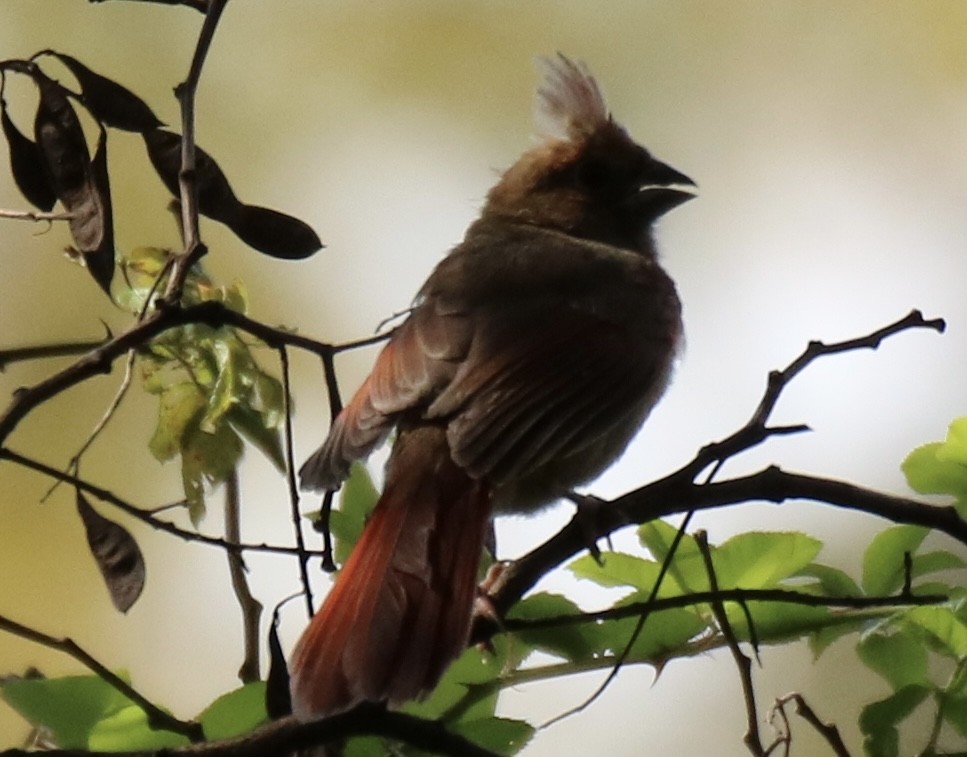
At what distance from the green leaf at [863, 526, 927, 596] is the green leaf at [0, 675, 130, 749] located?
0.69 meters

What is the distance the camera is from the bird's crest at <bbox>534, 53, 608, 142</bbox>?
2.35m

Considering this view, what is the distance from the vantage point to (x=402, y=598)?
1.31 m

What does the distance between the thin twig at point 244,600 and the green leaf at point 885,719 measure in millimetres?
544

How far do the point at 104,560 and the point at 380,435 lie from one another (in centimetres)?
48

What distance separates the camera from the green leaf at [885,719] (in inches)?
49.7

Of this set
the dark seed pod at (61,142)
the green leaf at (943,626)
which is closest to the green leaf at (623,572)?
the green leaf at (943,626)

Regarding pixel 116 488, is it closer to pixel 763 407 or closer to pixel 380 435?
pixel 380 435

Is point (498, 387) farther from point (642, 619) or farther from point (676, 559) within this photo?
point (642, 619)

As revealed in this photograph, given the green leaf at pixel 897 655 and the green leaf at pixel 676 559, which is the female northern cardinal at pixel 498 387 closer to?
the green leaf at pixel 676 559

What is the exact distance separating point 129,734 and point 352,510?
39 cm

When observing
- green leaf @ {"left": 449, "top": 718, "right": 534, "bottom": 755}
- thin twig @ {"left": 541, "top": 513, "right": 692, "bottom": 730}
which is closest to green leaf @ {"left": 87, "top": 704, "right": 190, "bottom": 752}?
green leaf @ {"left": 449, "top": 718, "right": 534, "bottom": 755}

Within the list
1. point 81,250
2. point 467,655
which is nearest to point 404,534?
point 467,655

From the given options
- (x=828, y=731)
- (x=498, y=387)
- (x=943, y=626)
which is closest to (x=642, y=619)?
(x=828, y=731)

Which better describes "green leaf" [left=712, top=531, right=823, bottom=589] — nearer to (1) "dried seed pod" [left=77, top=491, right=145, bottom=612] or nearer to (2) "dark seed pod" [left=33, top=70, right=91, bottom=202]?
(1) "dried seed pod" [left=77, top=491, right=145, bottom=612]
